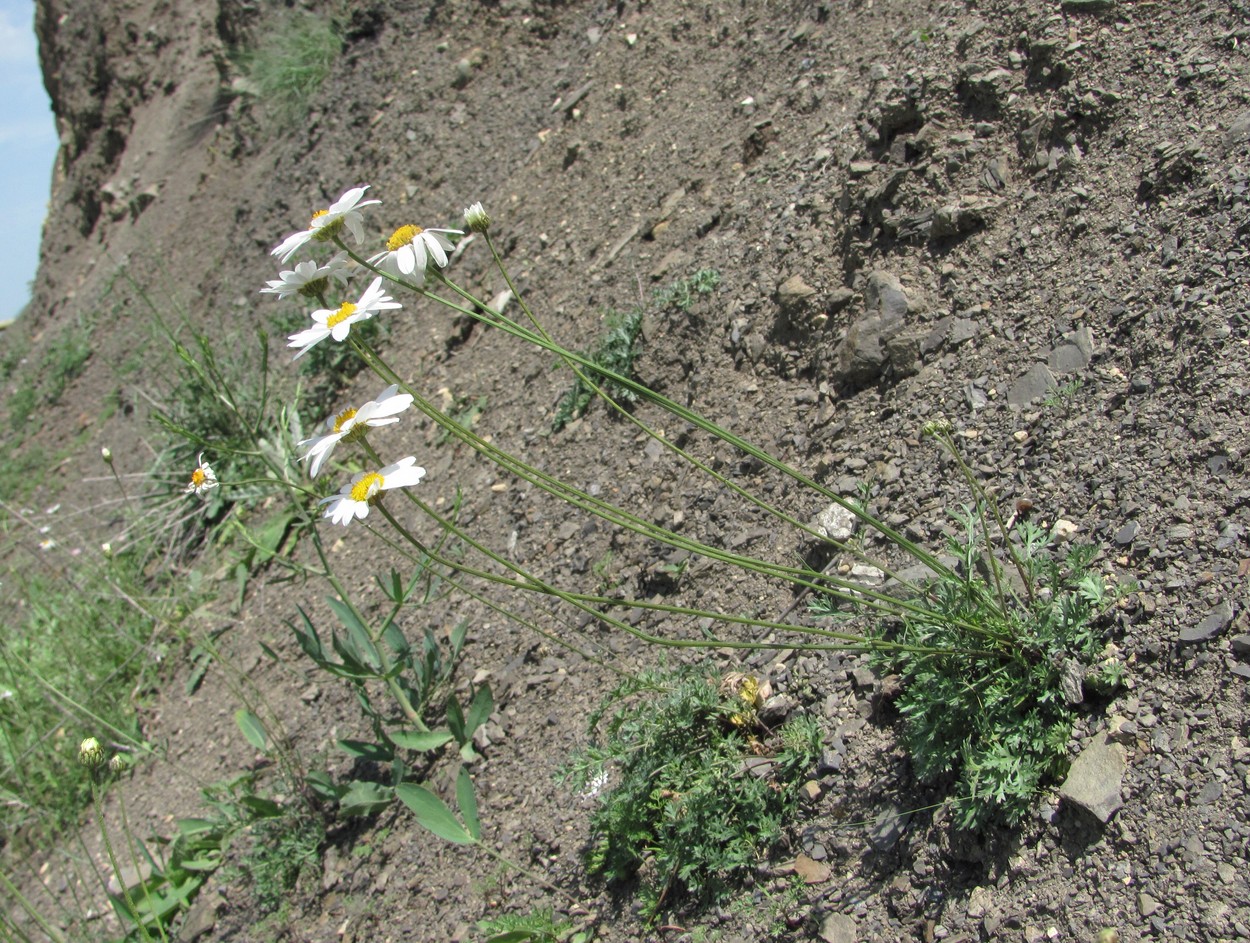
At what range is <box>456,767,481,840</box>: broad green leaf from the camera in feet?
7.72

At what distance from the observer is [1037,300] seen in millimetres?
2307

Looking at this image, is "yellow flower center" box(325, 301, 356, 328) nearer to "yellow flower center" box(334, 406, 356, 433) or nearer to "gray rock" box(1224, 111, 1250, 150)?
"yellow flower center" box(334, 406, 356, 433)

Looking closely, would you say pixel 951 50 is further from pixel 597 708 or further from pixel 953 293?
pixel 597 708

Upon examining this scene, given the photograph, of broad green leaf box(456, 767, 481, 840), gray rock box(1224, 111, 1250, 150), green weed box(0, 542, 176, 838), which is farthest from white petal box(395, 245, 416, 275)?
green weed box(0, 542, 176, 838)

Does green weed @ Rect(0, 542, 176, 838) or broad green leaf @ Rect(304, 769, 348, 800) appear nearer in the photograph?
broad green leaf @ Rect(304, 769, 348, 800)

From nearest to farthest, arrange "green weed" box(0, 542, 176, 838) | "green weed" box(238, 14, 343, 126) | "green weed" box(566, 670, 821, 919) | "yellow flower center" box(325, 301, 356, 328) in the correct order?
1. "yellow flower center" box(325, 301, 356, 328)
2. "green weed" box(566, 670, 821, 919)
3. "green weed" box(0, 542, 176, 838)
4. "green weed" box(238, 14, 343, 126)

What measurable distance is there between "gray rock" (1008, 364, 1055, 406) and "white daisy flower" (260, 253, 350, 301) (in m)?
1.50

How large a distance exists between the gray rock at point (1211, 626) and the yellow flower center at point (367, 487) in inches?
55.6

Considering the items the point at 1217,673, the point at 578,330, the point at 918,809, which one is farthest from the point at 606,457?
the point at 1217,673

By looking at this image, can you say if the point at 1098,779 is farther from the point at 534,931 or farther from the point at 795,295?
the point at 795,295

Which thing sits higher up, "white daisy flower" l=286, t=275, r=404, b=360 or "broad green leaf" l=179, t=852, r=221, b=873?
"white daisy flower" l=286, t=275, r=404, b=360

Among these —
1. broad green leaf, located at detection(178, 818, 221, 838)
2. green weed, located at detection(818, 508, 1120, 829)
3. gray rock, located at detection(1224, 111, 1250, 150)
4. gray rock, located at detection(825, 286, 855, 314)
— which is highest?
gray rock, located at detection(1224, 111, 1250, 150)

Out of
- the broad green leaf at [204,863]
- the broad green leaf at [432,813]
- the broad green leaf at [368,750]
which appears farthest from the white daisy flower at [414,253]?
the broad green leaf at [204,863]

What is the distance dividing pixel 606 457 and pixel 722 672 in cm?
102
